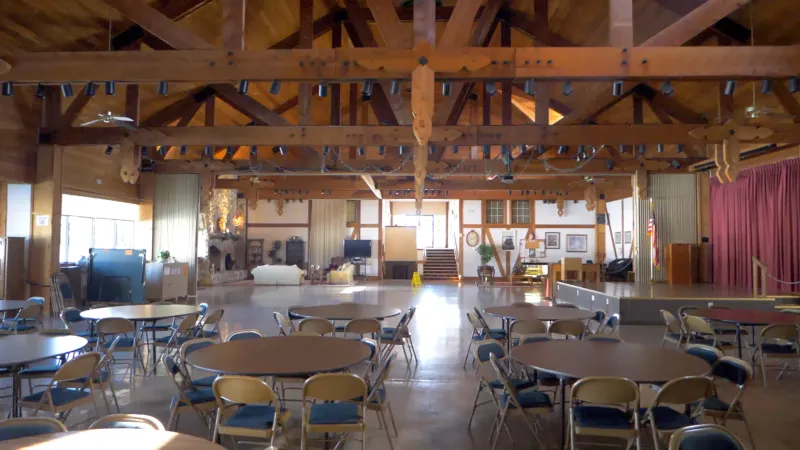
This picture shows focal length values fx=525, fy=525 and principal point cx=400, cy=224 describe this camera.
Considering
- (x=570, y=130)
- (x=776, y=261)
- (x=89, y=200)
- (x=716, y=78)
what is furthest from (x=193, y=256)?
(x=776, y=261)

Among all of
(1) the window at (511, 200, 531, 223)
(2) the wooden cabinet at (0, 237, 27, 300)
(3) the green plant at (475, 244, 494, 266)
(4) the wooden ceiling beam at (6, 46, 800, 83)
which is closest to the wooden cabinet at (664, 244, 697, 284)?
(4) the wooden ceiling beam at (6, 46, 800, 83)

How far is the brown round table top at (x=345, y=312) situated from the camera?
5.86 metres

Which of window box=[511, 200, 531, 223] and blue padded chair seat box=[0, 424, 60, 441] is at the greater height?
window box=[511, 200, 531, 223]

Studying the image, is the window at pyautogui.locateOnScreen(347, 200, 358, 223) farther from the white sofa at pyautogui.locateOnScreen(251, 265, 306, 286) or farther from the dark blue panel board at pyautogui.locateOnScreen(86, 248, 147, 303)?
the dark blue panel board at pyautogui.locateOnScreen(86, 248, 147, 303)

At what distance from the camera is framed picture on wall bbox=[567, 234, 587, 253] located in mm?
21775

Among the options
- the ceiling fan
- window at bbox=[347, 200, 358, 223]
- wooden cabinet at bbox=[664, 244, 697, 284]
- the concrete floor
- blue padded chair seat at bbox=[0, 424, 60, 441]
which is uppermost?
the ceiling fan

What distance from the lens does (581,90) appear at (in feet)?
37.8

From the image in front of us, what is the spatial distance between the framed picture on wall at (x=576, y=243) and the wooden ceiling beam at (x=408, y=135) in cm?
1307

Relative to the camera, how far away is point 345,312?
20.3 ft

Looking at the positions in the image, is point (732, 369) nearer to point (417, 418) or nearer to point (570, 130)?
point (417, 418)

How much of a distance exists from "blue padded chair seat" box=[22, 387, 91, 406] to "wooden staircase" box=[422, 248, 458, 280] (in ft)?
60.1

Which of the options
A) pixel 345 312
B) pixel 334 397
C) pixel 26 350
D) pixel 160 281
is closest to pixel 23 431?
pixel 334 397

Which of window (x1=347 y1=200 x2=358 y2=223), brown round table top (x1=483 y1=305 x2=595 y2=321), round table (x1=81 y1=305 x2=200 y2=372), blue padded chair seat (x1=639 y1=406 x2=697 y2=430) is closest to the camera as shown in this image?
blue padded chair seat (x1=639 y1=406 x2=697 y2=430)

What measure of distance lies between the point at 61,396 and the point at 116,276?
8.24 metres
